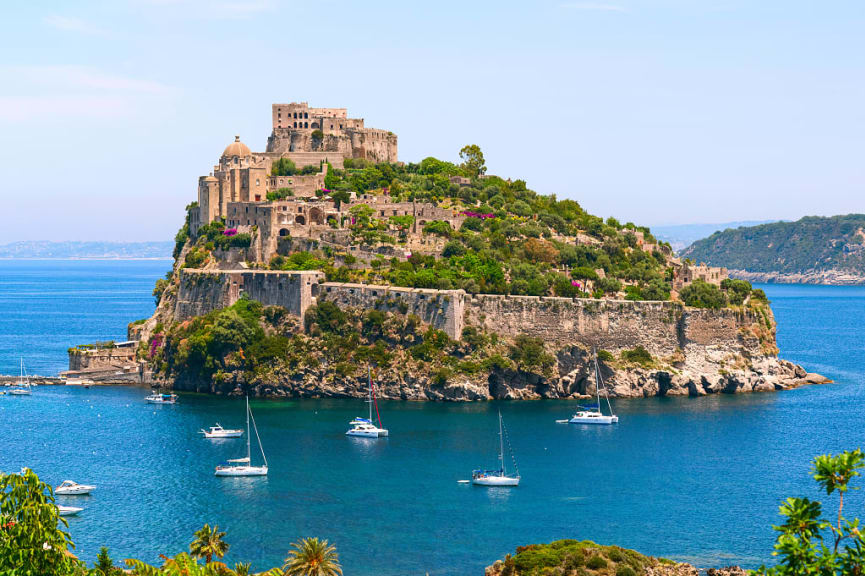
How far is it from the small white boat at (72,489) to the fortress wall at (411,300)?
28758 millimetres

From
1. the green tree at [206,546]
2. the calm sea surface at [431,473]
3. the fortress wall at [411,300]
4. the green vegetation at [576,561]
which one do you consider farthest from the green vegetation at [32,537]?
the fortress wall at [411,300]

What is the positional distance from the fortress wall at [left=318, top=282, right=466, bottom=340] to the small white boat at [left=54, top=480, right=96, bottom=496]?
2876 centimetres

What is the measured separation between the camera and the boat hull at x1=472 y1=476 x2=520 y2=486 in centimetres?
5425

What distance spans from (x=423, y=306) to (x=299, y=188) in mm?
24021

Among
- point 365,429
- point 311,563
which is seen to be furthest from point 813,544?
point 365,429

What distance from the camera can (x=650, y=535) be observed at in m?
47.1

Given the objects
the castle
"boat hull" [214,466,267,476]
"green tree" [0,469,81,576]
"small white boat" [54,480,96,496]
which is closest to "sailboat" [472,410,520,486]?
"boat hull" [214,466,267,476]

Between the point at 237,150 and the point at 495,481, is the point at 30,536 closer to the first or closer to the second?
the point at 495,481

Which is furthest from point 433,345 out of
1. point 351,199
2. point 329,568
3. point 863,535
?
point 863,535

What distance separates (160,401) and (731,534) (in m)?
40.7

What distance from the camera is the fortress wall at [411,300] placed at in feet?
249

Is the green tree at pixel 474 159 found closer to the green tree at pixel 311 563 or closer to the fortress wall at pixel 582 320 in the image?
the fortress wall at pixel 582 320

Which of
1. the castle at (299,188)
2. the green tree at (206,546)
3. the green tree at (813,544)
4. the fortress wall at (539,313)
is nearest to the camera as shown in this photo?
the green tree at (813,544)

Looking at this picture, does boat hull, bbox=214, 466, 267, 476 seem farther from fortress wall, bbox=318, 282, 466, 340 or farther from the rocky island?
fortress wall, bbox=318, 282, 466, 340
